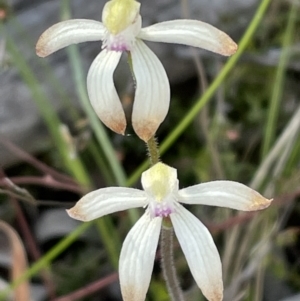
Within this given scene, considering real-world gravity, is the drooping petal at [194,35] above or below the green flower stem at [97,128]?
below

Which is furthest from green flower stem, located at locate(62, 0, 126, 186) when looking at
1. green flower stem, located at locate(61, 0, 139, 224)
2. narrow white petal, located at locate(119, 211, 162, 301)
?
narrow white petal, located at locate(119, 211, 162, 301)

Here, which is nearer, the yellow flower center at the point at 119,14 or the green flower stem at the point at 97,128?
the yellow flower center at the point at 119,14

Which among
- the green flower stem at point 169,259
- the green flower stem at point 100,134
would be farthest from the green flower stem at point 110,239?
the green flower stem at point 169,259

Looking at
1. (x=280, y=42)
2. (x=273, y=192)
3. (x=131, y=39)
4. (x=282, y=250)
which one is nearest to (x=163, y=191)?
(x=131, y=39)

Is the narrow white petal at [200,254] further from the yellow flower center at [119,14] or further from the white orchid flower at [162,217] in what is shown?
the yellow flower center at [119,14]

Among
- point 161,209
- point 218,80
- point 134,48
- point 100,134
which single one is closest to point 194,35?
point 134,48

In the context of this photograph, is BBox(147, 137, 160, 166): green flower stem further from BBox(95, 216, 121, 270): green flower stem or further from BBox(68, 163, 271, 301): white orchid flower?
BBox(95, 216, 121, 270): green flower stem

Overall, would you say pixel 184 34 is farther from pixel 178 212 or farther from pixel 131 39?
pixel 178 212
